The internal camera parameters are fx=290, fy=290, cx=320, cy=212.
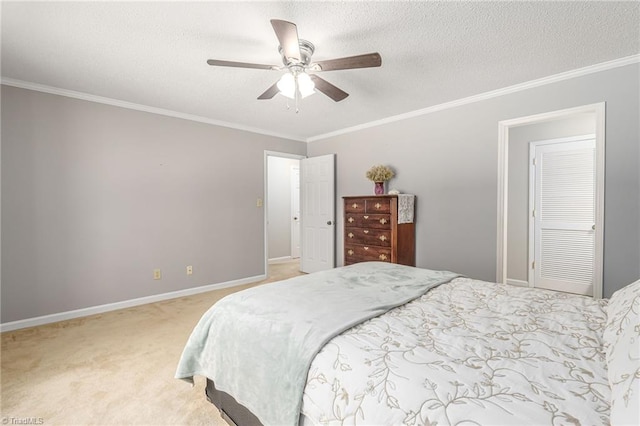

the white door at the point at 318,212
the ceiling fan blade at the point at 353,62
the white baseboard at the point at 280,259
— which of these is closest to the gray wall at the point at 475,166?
the white door at the point at 318,212

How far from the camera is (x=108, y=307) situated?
3.24 metres

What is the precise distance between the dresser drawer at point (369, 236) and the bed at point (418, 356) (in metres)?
1.70

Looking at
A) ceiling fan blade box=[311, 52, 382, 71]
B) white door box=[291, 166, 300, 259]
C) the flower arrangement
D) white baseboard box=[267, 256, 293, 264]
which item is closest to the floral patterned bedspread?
ceiling fan blade box=[311, 52, 382, 71]

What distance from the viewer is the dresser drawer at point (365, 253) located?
11.4 feet

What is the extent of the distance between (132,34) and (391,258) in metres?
3.11

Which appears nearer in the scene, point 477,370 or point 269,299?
point 477,370

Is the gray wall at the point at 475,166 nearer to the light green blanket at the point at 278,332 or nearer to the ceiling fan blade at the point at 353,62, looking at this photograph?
the light green blanket at the point at 278,332

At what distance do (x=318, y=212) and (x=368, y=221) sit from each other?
4.31 ft

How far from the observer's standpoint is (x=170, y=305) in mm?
3424

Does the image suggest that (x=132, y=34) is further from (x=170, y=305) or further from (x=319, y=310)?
(x=170, y=305)

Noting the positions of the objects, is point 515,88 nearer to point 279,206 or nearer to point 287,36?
point 287,36

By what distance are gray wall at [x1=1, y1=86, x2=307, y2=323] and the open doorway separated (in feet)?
5.71

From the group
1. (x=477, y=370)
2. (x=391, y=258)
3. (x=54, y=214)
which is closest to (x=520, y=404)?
(x=477, y=370)

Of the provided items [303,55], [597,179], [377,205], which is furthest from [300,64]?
[597,179]
